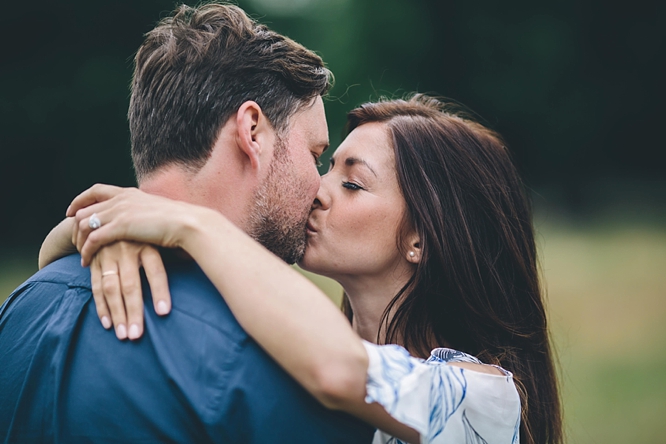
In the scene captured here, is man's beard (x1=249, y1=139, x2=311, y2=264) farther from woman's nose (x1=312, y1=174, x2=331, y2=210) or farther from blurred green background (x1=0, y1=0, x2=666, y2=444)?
blurred green background (x1=0, y1=0, x2=666, y2=444)

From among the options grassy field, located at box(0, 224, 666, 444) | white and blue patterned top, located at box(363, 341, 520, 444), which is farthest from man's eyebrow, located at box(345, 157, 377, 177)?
grassy field, located at box(0, 224, 666, 444)

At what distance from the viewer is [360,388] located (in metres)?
1.67

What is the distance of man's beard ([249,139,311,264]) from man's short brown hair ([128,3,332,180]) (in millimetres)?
150

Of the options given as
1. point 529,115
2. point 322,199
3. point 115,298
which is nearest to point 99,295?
point 115,298

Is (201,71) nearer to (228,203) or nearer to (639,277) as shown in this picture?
(228,203)

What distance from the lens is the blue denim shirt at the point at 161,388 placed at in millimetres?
1681

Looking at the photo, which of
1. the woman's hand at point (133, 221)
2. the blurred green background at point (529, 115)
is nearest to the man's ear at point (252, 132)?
the woman's hand at point (133, 221)

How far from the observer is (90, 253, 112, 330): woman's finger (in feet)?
5.81

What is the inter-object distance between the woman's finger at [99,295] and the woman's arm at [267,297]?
0.17 feet

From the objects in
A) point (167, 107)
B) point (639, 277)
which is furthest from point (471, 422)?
point (639, 277)

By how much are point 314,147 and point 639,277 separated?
9702mm

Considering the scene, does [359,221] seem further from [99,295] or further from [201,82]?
[99,295]

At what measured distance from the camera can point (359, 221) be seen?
2.76m

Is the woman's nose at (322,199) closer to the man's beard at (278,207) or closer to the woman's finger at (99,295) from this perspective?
the man's beard at (278,207)
